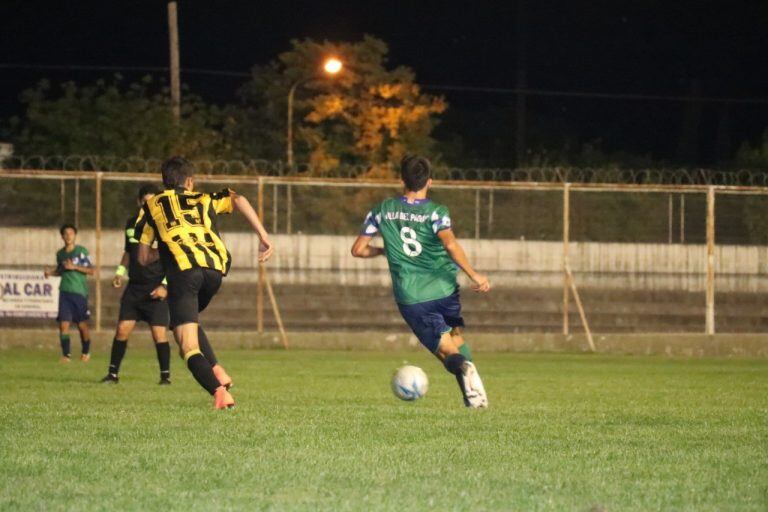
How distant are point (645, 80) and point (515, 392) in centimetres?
5492

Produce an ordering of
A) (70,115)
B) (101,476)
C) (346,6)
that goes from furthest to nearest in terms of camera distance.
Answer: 1. (346,6)
2. (70,115)
3. (101,476)

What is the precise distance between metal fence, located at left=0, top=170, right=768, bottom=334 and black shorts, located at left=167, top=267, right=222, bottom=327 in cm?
1159

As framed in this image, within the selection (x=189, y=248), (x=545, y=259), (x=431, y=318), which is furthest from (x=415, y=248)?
(x=545, y=259)

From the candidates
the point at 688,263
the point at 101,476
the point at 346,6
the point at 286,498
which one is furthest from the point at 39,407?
the point at 346,6

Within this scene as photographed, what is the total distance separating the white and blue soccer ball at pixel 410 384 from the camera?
34.4ft

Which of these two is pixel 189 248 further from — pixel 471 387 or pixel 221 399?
pixel 471 387

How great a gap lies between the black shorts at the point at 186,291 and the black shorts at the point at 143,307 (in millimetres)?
3609

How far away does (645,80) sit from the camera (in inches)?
2591

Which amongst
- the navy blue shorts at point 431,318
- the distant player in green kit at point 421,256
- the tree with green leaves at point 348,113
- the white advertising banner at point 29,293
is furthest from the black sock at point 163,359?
the tree with green leaves at point 348,113

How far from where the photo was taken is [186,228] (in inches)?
406

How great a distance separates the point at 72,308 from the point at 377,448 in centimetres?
1215

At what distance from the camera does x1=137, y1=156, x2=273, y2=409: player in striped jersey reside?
10102 millimetres

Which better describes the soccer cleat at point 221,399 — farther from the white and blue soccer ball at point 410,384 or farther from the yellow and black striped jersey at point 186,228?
the white and blue soccer ball at point 410,384

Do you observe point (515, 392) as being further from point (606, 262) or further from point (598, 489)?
point (606, 262)
